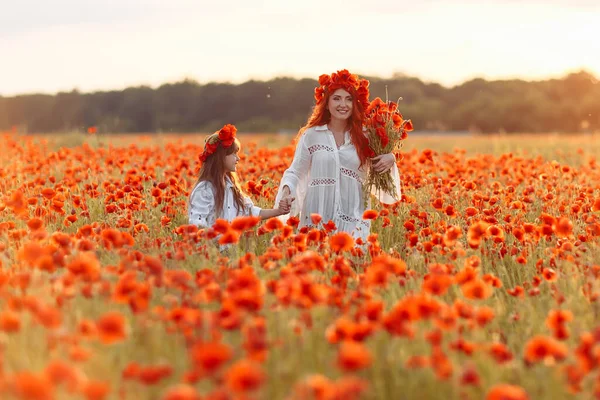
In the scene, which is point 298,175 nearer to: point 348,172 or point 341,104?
point 348,172

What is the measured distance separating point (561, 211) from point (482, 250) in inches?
55.0

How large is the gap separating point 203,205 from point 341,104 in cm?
131

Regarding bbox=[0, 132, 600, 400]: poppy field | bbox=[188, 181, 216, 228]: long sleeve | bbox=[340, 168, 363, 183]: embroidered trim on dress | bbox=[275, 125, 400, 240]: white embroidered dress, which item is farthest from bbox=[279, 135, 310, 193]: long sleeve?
bbox=[0, 132, 600, 400]: poppy field

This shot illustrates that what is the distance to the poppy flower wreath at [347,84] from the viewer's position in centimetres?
503

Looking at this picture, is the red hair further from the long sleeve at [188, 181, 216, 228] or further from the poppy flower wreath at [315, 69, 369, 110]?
the long sleeve at [188, 181, 216, 228]

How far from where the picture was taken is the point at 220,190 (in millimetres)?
4934

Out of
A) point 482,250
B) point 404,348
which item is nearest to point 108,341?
point 404,348

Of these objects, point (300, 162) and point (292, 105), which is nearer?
point (300, 162)

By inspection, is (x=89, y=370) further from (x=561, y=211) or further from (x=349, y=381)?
(x=561, y=211)

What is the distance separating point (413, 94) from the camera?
131 feet

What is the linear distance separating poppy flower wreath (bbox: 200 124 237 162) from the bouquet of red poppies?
1.05 m

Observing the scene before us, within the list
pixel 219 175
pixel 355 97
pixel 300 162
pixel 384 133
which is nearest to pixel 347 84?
pixel 355 97

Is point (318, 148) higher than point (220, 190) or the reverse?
higher

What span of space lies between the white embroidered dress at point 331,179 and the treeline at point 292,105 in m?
27.0
